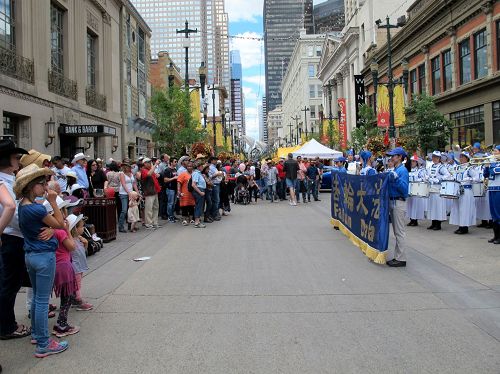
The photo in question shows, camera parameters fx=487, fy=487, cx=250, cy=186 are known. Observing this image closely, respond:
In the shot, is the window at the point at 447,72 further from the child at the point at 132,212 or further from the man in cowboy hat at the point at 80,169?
the man in cowboy hat at the point at 80,169

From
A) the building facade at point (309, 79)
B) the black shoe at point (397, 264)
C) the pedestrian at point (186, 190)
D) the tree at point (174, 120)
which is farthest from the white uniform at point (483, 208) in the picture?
the building facade at point (309, 79)

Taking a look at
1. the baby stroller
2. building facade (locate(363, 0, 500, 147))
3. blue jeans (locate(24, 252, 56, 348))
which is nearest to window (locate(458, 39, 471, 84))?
building facade (locate(363, 0, 500, 147))

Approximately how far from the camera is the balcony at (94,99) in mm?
25984

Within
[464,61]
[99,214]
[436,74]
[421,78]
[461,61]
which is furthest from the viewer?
[421,78]

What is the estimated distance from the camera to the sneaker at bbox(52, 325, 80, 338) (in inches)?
197

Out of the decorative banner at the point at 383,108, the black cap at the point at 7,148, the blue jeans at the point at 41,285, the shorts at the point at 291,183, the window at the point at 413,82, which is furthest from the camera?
the window at the point at 413,82

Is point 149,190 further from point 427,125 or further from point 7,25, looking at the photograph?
point 427,125

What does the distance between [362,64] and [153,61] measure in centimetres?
2457

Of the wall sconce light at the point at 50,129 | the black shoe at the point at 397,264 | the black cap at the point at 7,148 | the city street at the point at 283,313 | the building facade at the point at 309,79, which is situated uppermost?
the building facade at the point at 309,79

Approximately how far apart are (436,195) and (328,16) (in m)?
136

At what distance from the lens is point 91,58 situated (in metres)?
27.5

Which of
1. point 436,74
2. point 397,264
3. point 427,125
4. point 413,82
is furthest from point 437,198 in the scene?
point 413,82

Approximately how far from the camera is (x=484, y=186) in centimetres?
1129

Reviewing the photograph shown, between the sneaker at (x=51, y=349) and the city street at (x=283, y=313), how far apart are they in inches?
2.6
